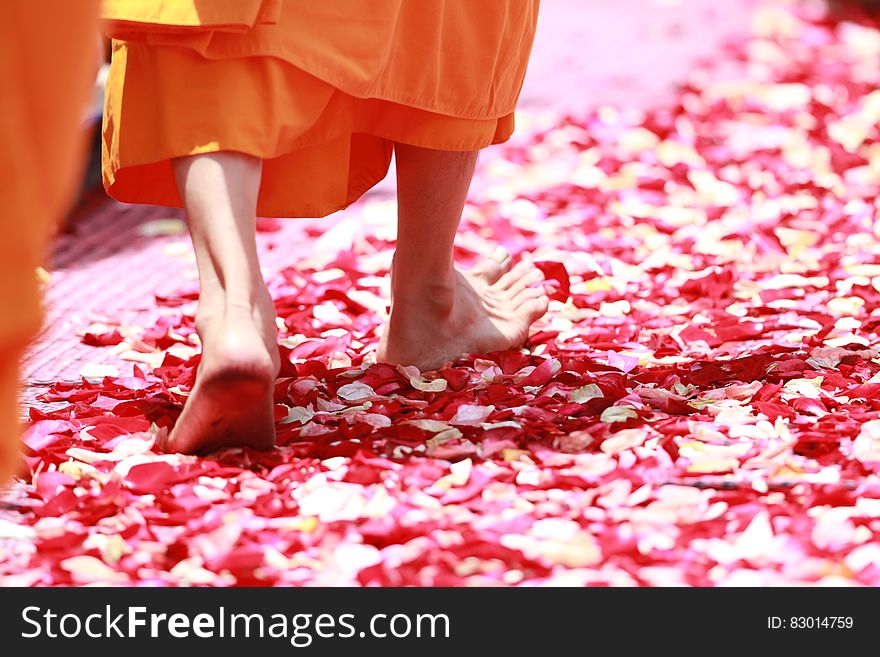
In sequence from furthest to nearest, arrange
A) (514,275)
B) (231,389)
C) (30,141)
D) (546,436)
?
1. (514,275)
2. (546,436)
3. (231,389)
4. (30,141)

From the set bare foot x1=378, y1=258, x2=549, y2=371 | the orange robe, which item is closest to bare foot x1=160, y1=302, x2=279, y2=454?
the orange robe

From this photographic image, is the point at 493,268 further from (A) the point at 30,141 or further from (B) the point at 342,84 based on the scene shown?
(A) the point at 30,141

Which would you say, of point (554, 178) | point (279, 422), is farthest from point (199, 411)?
point (554, 178)

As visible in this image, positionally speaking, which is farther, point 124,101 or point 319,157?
point 319,157

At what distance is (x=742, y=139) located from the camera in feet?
12.2

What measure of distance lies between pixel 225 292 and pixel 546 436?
1.51 ft

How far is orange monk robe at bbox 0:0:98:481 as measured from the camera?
113 centimetres

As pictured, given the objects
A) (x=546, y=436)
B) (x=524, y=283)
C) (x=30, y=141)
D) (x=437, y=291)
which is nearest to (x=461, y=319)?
(x=437, y=291)

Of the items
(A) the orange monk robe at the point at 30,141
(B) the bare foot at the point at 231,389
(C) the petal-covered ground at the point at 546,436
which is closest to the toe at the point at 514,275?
(C) the petal-covered ground at the point at 546,436

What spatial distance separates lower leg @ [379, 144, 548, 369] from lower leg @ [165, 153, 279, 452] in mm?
392

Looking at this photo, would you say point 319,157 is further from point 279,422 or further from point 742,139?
point 742,139

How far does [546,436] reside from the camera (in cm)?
168

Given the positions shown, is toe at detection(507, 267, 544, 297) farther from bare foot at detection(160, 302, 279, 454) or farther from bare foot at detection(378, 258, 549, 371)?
bare foot at detection(160, 302, 279, 454)

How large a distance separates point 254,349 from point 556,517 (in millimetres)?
389
